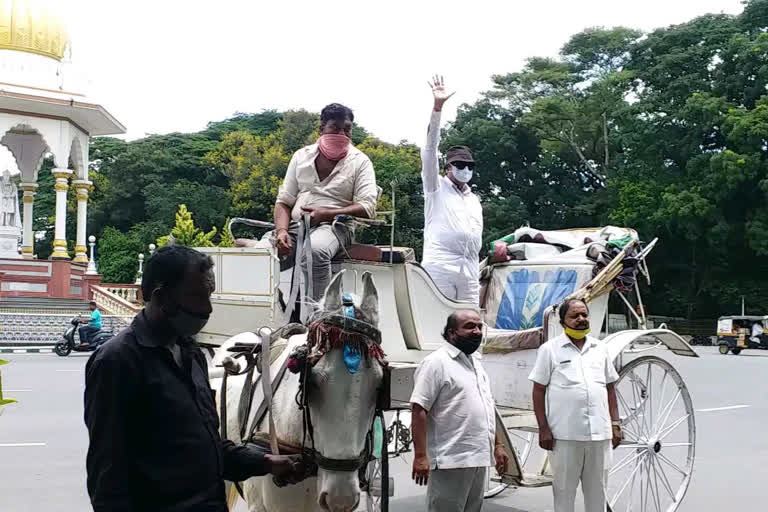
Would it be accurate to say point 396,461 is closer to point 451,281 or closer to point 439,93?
point 451,281

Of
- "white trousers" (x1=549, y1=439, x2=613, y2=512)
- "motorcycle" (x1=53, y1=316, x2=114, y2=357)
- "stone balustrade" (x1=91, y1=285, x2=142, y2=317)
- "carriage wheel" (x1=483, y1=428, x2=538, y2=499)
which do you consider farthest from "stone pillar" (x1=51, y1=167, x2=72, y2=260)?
"white trousers" (x1=549, y1=439, x2=613, y2=512)

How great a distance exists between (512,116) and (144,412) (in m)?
44.0

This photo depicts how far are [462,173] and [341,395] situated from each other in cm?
305

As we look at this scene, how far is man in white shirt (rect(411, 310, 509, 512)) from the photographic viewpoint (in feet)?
14.8

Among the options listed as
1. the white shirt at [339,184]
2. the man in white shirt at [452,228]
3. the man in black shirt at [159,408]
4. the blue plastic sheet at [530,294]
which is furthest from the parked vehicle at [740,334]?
the man in black shirt at [159,408]

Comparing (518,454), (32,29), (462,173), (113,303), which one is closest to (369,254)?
(462,173)

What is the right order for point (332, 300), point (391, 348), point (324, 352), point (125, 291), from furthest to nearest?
point (125, 291)
point (391, 348)
point (332, 300)
point (324, 352)

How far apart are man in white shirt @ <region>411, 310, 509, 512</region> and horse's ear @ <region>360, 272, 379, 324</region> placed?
95cm

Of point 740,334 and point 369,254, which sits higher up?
point 369,254

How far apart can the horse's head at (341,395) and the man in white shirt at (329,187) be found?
5.22 ft

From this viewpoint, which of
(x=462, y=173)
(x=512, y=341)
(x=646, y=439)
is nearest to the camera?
(x=462, y=173)

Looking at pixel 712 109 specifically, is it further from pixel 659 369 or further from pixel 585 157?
pixel 659 369

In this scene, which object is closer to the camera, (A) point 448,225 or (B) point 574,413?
(B) point 574,413

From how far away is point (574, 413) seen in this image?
5.47m
